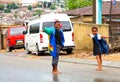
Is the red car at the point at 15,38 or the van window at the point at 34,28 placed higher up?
the van window at the point at 34,28

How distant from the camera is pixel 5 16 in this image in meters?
67.9

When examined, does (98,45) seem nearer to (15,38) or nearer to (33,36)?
(33,36)

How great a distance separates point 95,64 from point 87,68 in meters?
1.37

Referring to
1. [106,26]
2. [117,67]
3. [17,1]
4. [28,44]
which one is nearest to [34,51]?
[28,44]

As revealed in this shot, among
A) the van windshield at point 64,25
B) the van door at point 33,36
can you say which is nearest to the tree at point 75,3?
the van door at point 33,36

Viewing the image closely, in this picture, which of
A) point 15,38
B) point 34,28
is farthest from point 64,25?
point 15,38

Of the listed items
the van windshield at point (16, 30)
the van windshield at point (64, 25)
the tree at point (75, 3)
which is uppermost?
the tree at point (75, 3)

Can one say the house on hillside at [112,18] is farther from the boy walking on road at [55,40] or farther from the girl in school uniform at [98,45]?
the boy walking on road at [55,40]

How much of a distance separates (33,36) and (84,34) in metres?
2.89

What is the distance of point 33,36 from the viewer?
27656 millimetres

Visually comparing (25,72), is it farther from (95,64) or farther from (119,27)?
(119,27)

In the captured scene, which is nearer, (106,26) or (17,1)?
(106,26)

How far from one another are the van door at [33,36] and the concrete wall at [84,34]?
2416mm

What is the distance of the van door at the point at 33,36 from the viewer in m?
26.9
